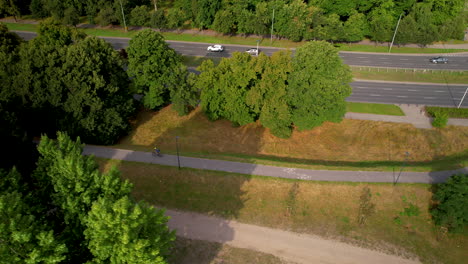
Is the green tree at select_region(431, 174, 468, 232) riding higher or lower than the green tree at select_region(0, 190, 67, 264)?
lower

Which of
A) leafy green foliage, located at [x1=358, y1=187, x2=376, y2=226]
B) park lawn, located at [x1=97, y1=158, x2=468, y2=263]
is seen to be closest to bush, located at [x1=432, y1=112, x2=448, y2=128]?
park lawn, located at [x1=97, y1=158, x2=468, y2=263]

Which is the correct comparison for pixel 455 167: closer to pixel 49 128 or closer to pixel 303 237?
pixel 303 237

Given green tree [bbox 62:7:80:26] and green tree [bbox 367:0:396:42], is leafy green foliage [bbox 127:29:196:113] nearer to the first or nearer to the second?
green tree [bbox 62:7:80:26]

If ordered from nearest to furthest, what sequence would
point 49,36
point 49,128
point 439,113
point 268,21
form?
1. point 49,128
2. point 439,113
3. point 49,36
4. point 268,21

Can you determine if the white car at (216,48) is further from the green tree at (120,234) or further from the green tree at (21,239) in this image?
the green tree at (21,239)

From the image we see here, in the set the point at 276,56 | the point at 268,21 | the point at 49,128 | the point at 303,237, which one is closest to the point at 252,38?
the point at 268,21

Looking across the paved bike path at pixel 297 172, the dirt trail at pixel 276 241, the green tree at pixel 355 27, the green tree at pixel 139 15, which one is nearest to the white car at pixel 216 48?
the green tree at pixel 139 15
